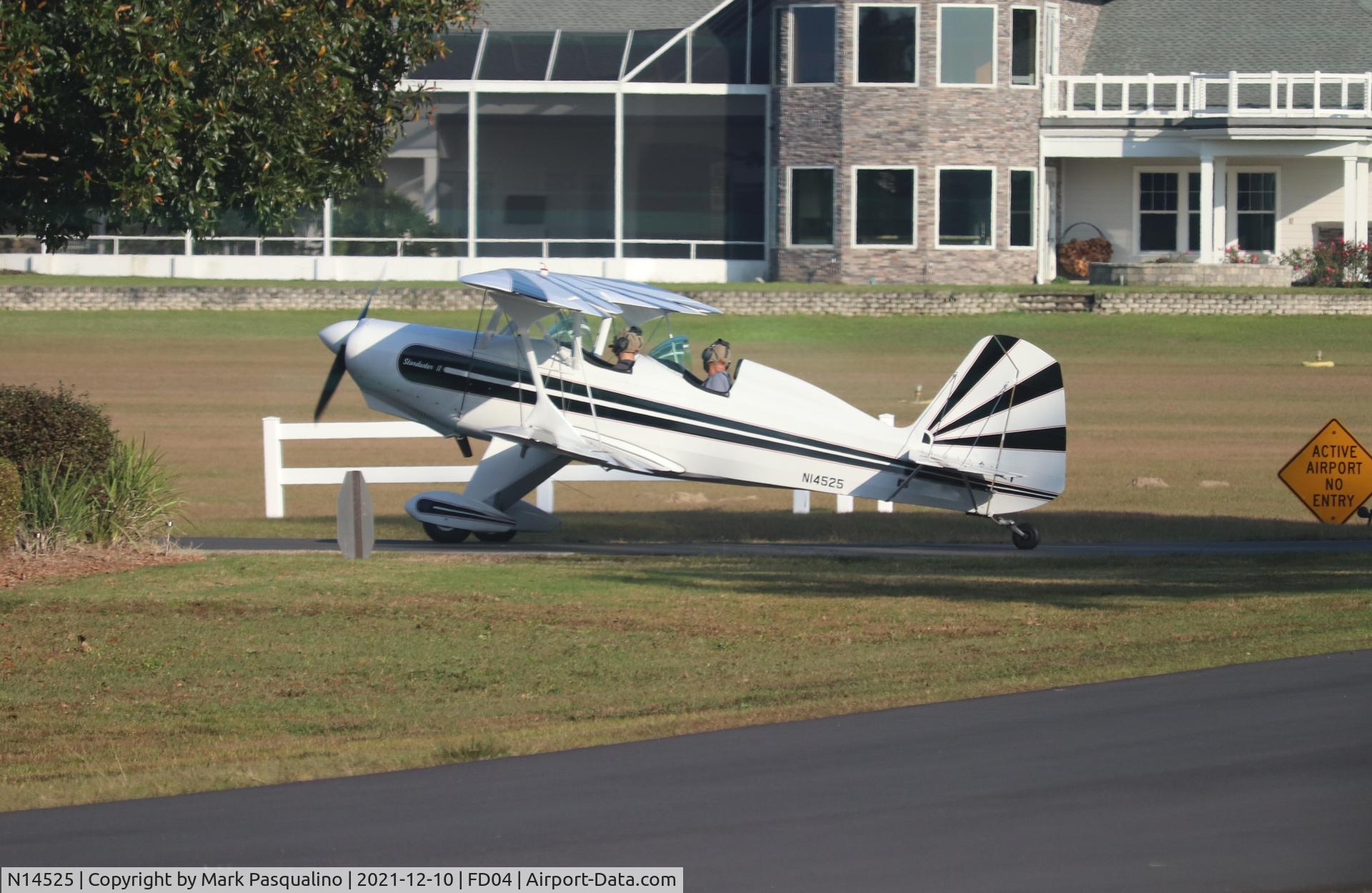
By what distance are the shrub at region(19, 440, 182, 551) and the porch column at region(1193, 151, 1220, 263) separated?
3357 cm

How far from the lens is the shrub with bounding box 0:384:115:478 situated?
16.9 metres

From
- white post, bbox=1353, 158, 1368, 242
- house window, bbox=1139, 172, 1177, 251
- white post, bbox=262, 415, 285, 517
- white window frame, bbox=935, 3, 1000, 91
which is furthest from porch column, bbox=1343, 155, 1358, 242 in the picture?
white post, bbox=262, 415, 285, 517

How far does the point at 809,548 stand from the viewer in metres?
19.1

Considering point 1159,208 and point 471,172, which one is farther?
point 471,172

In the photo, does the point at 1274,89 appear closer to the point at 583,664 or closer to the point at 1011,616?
the point at 1011,616

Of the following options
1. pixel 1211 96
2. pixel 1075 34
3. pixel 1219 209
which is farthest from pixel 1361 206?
Result: pixel 1075 34

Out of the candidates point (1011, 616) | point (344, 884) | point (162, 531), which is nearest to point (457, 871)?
point (344, 884)

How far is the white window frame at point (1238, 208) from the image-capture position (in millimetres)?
47219

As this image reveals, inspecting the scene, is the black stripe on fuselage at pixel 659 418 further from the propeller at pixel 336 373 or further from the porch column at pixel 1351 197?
the porch column at pixel 1351 197

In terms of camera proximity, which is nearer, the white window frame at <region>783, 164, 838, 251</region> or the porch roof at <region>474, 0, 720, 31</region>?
the white window frame at <region>783, 164, 838, 251</region>

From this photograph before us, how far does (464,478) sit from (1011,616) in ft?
29.0

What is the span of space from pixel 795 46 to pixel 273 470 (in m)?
27.8

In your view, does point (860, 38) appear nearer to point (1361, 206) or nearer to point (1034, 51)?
point (1034, 51)

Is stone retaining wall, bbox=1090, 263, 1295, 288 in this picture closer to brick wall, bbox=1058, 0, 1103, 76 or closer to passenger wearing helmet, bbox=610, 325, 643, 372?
brick wall, bbox=1058, 0, 1103, 76
